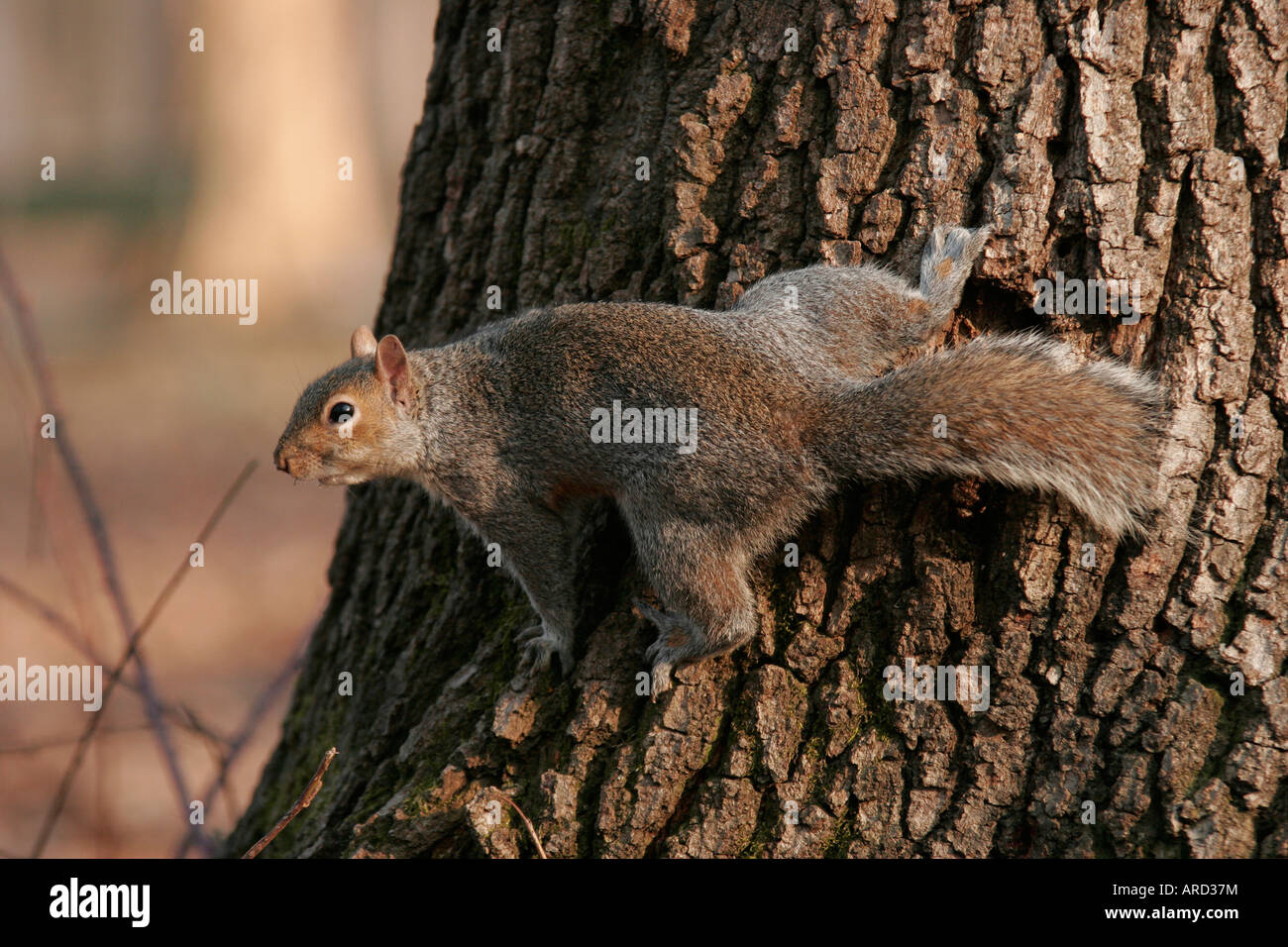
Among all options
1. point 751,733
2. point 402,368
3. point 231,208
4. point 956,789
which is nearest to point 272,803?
point 402,368

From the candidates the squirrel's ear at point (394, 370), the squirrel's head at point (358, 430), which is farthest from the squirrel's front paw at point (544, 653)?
the squirrel's ear at point (394, 370)

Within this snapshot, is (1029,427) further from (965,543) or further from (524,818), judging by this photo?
(524,818)

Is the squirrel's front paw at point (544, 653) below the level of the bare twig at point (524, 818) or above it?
above

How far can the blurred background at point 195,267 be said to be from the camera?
276 inches

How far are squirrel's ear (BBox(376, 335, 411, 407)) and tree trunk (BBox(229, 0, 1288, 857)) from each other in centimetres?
74

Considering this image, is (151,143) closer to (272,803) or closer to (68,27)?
(68,27)

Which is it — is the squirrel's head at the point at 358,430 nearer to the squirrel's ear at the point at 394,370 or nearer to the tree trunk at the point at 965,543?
the squirrel's ear at the point at 394,370

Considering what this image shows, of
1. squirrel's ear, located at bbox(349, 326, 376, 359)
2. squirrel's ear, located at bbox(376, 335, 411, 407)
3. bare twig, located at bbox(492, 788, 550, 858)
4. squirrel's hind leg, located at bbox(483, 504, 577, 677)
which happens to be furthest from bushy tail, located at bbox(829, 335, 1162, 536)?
squirrel's ear, located at bbox(349, 326, 376, 359)

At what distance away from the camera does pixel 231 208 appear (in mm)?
10898

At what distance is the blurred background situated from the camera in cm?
701

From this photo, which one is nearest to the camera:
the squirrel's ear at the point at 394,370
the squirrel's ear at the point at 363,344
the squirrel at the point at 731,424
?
the squirrel at the point at 731,424

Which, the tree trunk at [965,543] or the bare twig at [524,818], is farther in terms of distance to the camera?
the bare twig at [524,818]

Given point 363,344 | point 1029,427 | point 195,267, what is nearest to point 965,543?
point 1029,427

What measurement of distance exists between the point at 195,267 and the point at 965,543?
401 inches
